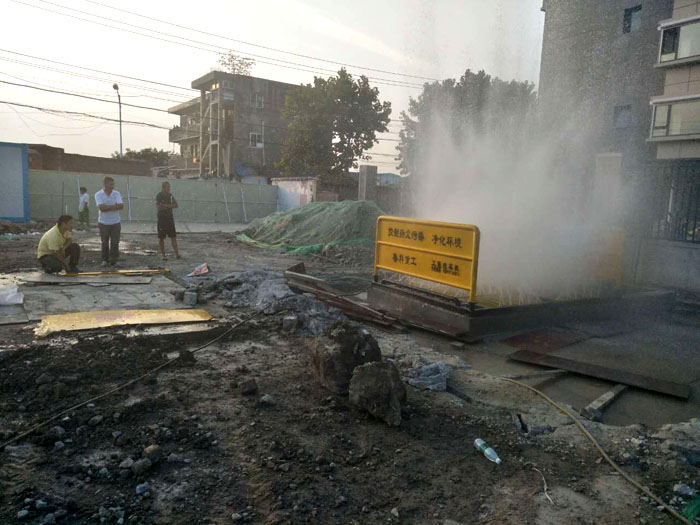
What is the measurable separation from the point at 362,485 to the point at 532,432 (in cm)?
160

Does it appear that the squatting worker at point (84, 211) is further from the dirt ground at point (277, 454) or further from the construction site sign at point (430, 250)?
the dirt ground at point (277, 454)

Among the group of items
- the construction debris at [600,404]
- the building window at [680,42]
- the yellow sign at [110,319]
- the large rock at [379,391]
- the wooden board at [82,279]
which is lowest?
the construction debris at [600,404]

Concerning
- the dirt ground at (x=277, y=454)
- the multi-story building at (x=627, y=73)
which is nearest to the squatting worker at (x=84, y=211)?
the dirt ground at (x=277, y=454)

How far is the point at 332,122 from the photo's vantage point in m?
32.2

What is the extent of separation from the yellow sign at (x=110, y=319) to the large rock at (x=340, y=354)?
2539mm

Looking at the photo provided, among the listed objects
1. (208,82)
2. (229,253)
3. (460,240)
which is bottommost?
(229,253)

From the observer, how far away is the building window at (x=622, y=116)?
25547 millimetres

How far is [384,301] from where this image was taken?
780 centimetres

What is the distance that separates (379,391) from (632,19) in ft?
95.9

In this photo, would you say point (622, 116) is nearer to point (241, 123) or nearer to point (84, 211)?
point (84, 211)

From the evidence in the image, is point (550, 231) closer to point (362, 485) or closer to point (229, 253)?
point (362, 485)

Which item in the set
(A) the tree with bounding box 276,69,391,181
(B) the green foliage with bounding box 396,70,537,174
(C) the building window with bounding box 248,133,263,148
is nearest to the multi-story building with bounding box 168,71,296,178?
(C) the building window with bounding box 248,133,263,148

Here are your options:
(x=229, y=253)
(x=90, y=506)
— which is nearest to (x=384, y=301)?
(x=90, y=506)

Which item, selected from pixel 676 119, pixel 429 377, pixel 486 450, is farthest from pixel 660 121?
pixel 486 450
